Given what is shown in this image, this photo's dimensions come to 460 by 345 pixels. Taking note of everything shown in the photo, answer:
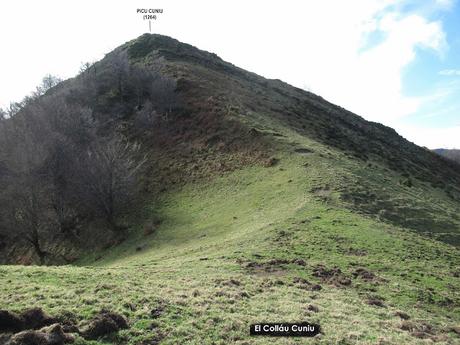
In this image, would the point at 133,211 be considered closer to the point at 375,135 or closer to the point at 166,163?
the point at 166,163

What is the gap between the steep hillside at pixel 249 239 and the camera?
14500 millimetres

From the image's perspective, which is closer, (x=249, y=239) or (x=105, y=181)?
(x=249, y=239)

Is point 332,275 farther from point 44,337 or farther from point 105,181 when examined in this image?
point 105,181

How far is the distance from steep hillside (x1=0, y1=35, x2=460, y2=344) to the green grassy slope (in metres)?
0.10

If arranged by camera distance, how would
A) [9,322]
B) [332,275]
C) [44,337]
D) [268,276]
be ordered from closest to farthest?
[44,337], [9,322], [268,276], [332,275]

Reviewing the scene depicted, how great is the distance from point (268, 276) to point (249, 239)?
693 cm

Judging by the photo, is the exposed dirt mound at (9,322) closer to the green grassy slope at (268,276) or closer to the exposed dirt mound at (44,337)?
the exposed dirt mound at (44,337)

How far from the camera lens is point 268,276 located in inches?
838

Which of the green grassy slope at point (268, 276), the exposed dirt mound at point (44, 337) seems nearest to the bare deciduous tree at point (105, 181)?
the green grassy slope at point (268, 276)

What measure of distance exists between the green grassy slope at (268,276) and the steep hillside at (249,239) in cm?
10

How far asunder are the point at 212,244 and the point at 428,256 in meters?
13.6

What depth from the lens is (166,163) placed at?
176 feet

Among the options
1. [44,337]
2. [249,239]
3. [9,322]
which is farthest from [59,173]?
[44,337]

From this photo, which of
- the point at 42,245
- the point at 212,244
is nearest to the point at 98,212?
the point at 42,245
